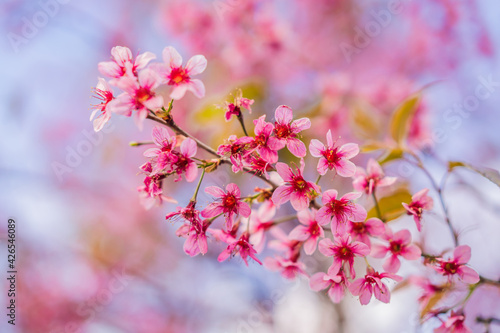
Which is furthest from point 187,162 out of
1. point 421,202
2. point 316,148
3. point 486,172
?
point 486,172

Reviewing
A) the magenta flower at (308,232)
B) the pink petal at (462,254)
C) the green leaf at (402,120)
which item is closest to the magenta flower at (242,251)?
the magenta flower at (308,232)

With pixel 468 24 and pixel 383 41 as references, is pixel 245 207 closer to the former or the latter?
pixel 468 24

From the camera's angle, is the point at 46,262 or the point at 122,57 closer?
the point at 122,57

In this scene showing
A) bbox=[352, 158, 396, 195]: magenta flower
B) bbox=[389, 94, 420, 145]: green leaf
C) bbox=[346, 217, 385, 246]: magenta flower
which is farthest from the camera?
bbox=[389, 94, 420, 145]: green leaf

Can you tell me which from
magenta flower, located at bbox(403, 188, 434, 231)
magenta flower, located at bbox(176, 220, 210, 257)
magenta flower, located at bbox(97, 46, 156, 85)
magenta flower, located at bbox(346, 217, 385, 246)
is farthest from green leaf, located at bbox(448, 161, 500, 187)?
magenta flower, located at bbox(97, 46, 156, 85)

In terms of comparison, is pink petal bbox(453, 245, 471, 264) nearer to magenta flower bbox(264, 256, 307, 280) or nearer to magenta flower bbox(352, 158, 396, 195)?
magenta flower bbox(352, 158, 396, 195)

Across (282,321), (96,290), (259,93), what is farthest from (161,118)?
(96,290)
